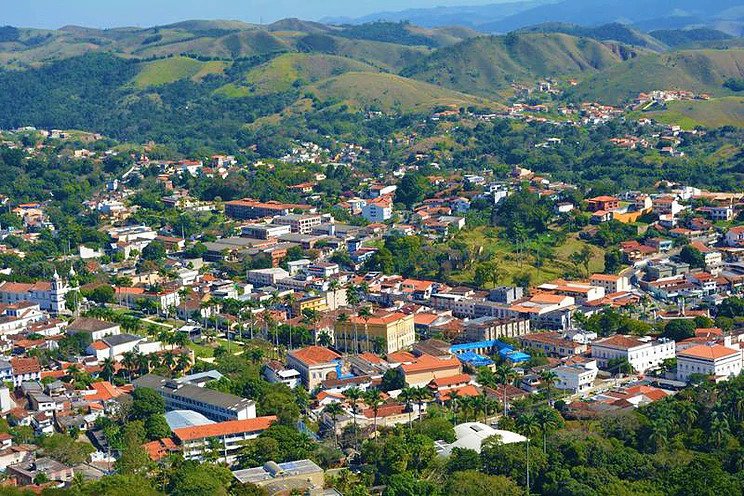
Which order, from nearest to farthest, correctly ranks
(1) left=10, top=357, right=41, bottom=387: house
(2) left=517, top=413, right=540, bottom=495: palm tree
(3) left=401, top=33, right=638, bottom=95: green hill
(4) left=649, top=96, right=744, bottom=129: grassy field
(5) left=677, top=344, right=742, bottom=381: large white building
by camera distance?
1. (2) left=517, top=413, right=540, bottom=495: palm tree
2. (5) left=677, top=344, right=742, bottom=381: large white building
3. (1) left=10, top=357, right=41, bottom=387: house
4. (4) left=649, top=96, right=744, bottom=129: grassy field
5. (3) left=401, top=33, right=638, bottom=95: green hill

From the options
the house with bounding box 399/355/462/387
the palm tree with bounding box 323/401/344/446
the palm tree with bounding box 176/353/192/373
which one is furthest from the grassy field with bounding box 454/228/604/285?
the palm tree with bounding box 323/401/344/446

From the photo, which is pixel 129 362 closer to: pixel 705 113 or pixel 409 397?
pixel 409 397

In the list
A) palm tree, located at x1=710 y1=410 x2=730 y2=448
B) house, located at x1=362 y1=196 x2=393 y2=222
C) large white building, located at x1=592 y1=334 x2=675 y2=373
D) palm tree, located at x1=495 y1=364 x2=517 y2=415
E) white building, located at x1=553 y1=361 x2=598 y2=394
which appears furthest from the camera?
house, located at x1=362 y1=196 x2=393 y2=222

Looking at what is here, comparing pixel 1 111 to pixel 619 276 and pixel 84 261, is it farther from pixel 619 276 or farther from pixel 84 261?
pixel 619 276

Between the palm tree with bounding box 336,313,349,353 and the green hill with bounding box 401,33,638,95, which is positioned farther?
the green hill with bounding box 401,33,638,95

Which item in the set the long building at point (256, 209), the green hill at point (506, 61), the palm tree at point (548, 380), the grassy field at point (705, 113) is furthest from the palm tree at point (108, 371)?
the green hill at point (506, 61)

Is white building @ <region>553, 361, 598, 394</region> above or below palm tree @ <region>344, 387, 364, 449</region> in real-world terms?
below

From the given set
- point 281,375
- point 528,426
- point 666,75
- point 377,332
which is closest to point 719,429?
point 528,426

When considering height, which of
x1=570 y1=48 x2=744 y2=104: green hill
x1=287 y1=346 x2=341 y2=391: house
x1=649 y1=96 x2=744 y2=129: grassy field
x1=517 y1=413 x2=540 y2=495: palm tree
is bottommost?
x1=287 y1=346 x2=341 y2=391: house

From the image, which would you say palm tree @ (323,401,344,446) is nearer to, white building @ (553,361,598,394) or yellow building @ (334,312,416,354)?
white building @ (553,361,598,394)

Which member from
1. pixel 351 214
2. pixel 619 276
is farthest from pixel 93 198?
pixel 619 276
